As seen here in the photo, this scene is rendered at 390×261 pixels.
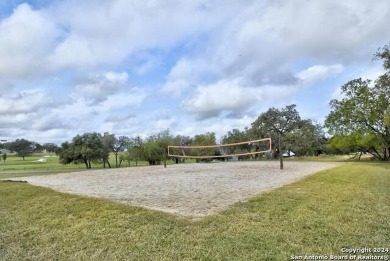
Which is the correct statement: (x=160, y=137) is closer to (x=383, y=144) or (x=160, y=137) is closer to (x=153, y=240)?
(x=383, y=144)

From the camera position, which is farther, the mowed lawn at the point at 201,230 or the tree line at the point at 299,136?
the tree line at the point at 299,136

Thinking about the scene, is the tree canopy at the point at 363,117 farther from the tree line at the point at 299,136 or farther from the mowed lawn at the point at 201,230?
the mowed lawn at the point at 201,230

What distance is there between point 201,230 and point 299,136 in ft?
101

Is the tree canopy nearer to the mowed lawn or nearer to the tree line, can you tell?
the tree line

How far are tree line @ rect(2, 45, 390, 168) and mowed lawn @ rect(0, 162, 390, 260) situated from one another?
7.20m

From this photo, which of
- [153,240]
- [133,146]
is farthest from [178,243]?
[133,146]

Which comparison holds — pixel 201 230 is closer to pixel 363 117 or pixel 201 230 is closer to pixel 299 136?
pixel 363 117

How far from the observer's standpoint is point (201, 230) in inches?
137

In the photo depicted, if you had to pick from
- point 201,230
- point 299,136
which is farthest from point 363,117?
point 201,230

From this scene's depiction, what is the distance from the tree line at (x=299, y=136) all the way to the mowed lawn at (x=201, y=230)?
7.20 meters

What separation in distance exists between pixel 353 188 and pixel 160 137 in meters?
30.0

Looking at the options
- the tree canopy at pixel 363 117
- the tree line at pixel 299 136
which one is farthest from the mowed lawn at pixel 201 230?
the tree canopy at pixel 363 117

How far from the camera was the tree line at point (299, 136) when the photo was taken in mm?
19484

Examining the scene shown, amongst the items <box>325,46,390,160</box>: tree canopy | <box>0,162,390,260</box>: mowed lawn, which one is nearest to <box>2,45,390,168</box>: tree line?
<box>325,46,390,160</box>: tree canopy
